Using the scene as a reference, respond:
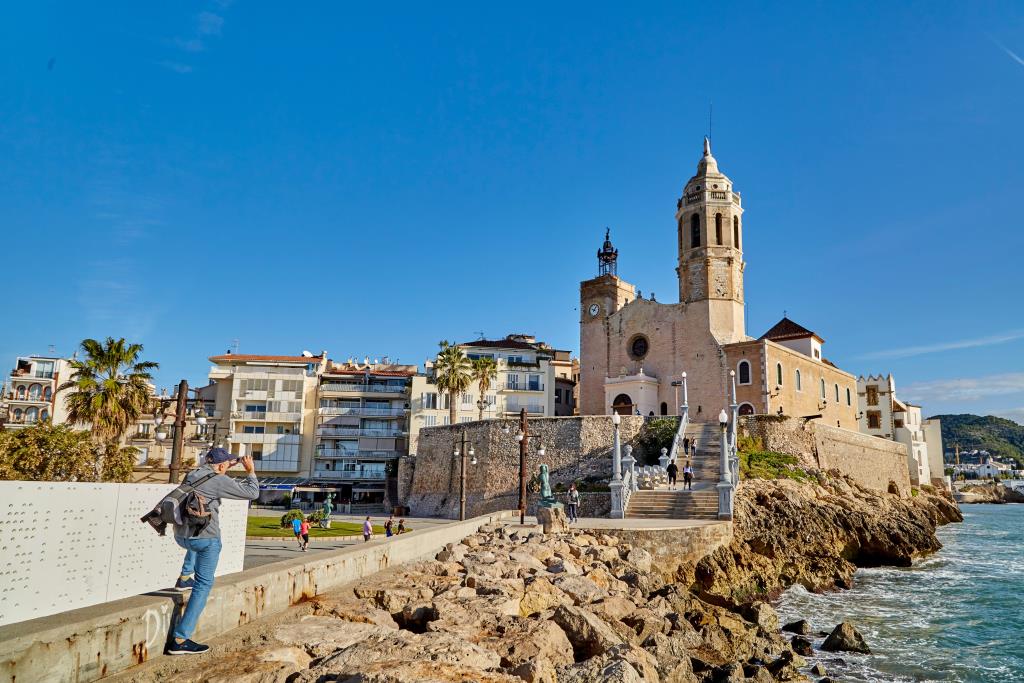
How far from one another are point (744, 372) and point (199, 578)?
3959 cm

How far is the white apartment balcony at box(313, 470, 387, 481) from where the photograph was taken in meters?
53.8

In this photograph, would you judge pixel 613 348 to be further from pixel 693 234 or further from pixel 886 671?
pixel 886 671

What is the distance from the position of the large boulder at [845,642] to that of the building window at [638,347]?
31785mm

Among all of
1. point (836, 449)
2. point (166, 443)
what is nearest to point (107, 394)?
point (166, 443)

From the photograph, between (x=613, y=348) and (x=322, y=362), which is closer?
(x=613, y=348)

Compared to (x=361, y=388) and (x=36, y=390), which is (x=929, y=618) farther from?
(x=36, y=390)

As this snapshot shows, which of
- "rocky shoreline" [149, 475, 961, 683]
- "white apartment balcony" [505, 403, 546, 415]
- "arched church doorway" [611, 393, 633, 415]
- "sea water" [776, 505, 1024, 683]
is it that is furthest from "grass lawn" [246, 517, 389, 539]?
"white apartment balcony" [505, 403, 546, 415]

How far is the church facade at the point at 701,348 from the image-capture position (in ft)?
142

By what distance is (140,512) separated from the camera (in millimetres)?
7656

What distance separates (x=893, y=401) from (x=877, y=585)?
198 feet

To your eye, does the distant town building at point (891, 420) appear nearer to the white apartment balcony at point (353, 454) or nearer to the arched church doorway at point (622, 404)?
the arched church doorway at point (622, 404)

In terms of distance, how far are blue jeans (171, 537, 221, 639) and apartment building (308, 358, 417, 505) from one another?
46.2 m

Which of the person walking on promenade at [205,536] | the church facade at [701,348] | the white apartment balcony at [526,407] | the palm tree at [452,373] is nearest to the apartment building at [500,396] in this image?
the white apartment balcony at [526,407]

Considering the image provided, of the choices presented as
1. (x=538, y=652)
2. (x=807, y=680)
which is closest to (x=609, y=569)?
(x=807, y=680)
